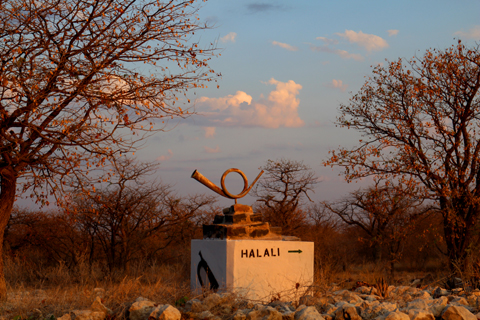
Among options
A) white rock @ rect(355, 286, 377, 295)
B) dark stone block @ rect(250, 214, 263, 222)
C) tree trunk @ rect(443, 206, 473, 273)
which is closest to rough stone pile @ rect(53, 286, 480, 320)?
white rock @ rect(355, 286, 377, 295)

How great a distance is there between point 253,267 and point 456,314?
9.29ft

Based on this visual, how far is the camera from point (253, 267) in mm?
6797

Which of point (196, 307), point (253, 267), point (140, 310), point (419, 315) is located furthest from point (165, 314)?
point (419, 315)

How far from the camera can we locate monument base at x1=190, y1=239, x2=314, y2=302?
6598 millimetres

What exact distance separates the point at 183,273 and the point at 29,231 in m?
7.01

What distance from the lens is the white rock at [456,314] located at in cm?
520

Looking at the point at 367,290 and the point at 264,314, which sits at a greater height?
the point at 264,314

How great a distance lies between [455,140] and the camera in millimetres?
11453

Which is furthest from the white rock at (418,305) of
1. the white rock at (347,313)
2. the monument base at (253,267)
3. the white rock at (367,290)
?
the white rock at (367,290)

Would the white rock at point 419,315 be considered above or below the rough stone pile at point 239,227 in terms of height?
below

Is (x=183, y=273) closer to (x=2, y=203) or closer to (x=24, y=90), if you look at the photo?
(x=2, y=203)

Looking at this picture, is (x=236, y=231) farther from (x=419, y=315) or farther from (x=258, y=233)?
(x=419, y=315)

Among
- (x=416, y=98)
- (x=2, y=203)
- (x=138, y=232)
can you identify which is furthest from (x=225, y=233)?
(x=138, y=232)

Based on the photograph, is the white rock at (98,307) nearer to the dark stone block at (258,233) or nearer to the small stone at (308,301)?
the small stone at (308,301)
